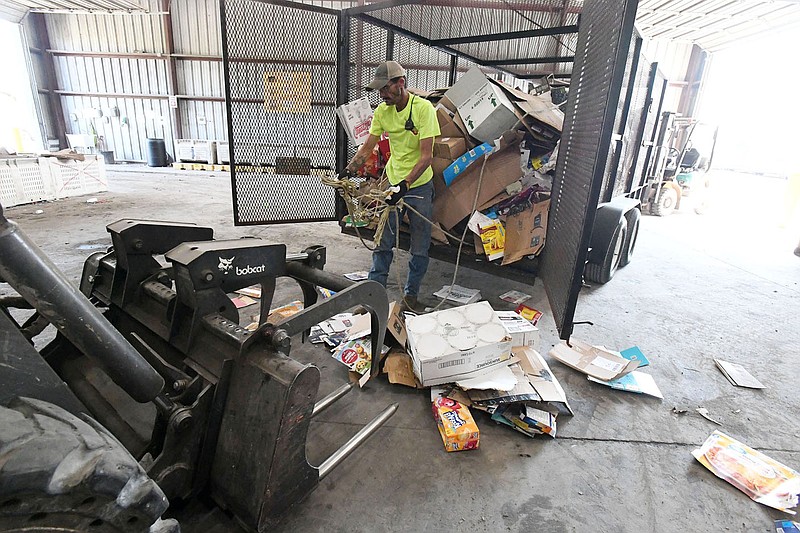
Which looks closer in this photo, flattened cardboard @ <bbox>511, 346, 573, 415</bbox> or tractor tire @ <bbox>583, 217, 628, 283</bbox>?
flattened cardboard @ <bbox>511, 346, 573, 415</bbox>

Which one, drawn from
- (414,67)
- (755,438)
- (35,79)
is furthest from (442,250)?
(35,79)

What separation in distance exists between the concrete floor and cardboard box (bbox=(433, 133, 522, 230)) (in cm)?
81

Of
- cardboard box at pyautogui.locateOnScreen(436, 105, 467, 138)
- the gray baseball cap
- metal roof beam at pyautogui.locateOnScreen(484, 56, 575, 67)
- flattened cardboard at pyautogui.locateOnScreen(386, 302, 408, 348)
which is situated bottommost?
flattened cardboard at pyautogui.locateOnScreen(386, 302, 408, 348)

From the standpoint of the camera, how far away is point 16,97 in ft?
39.0

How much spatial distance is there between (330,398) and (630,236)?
406cm

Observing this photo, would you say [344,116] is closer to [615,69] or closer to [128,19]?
[615,69]

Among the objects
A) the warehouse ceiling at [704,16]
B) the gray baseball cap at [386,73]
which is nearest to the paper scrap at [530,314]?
the gray baseball cap at [386,73]

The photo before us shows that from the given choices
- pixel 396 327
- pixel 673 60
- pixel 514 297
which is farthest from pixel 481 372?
pixel 673 60

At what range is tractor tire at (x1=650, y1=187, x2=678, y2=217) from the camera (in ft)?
28.2

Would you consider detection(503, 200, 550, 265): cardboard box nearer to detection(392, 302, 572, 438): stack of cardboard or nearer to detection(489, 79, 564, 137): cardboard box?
detection(489, 79, 564, 137): cardboard box

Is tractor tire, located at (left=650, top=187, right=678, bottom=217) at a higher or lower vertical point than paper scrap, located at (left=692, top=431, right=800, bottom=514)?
higher

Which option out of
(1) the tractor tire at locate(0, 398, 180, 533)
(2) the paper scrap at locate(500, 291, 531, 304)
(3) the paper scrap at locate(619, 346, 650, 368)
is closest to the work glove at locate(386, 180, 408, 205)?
(2) the paper scrap at locate(500, 291, 531, 304)

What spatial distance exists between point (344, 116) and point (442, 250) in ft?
5.32

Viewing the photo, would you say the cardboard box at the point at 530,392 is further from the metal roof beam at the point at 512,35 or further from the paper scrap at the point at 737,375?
the metal roof beam at the point at 512,35
